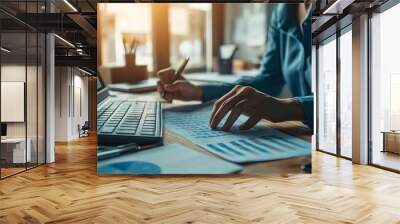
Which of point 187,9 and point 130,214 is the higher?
point 187,9

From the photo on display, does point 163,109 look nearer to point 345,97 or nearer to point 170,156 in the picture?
point 170,156

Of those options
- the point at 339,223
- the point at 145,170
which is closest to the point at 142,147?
the point at 145,170

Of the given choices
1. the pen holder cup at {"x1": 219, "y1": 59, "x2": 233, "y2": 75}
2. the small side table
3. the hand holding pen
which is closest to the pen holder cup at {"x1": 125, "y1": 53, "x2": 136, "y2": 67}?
the hand holding pen

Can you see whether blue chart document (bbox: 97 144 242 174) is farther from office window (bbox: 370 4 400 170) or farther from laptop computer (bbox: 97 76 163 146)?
office window (bbox: 370 4 400 170)

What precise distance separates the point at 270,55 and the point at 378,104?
2.68 metres

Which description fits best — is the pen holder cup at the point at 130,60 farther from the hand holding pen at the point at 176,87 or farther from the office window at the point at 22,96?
the office window at the point at 22,96

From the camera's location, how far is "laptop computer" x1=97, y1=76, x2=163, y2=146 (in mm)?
5895

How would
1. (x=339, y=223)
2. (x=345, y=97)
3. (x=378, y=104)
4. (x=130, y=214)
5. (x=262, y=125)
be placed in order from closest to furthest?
(x=339, y=223) < (x=130, y=214) < (x=262, y=125) < (x=378, y=104) < (x=345, y=97)

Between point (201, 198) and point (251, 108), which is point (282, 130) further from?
point (201, 198)

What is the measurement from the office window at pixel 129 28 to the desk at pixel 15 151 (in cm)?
215

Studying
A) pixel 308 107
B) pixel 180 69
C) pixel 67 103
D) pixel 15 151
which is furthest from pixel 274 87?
pixel 67 103

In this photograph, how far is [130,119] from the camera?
232 inches

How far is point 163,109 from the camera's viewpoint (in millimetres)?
5934

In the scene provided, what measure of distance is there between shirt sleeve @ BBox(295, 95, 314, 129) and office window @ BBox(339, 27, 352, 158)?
279 cm
